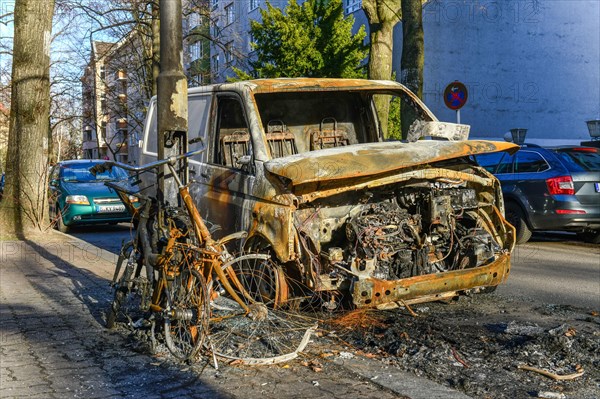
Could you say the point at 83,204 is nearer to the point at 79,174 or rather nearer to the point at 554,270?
the point at 79,174

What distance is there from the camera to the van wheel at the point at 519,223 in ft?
41.2

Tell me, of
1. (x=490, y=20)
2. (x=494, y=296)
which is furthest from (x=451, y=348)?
(x=490, y=20)

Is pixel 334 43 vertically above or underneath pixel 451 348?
above

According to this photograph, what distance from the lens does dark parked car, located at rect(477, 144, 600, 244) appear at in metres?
12.0

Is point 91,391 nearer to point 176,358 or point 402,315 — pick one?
point 176,358

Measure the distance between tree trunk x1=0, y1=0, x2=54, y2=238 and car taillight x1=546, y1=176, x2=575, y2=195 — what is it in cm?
993

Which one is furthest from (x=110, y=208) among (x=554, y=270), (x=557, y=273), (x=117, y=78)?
(x=117, y=78)

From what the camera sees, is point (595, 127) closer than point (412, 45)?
No

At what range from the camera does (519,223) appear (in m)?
12.6

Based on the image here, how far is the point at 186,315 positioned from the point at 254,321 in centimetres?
47

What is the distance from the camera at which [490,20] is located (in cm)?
A: 3212

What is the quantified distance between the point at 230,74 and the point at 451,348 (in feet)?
131

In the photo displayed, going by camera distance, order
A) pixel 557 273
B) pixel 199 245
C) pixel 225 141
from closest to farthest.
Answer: pixel 199 245 < pixel 225 141 < pixel 557 273

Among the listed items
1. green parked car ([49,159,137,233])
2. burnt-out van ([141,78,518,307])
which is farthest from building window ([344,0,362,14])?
burnt-out van ([141,78,518,307])
